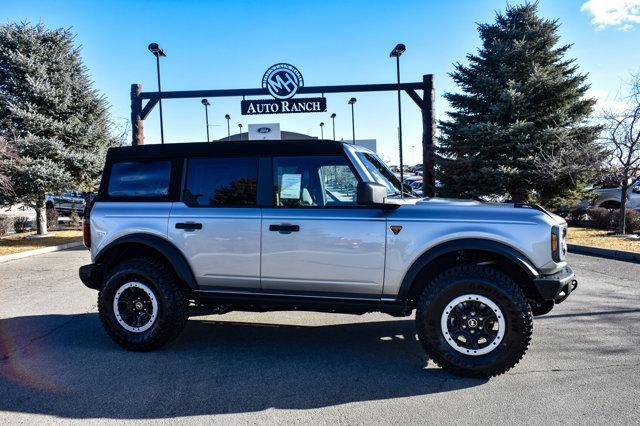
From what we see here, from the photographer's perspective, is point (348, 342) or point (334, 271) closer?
point (334, 271)

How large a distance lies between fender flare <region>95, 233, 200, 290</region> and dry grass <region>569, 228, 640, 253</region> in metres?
9.64

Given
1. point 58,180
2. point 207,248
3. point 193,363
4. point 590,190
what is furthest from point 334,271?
point 590,190

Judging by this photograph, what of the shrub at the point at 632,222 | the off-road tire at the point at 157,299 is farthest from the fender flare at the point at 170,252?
the shrub at the point at 632,222

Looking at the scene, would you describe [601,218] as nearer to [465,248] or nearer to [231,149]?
[465,248]

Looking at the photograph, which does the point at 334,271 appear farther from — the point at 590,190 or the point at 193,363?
the point at 590,190

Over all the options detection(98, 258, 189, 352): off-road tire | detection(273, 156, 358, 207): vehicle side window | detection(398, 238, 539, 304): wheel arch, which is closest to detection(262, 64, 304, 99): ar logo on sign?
detection(273, 156, 358, 207): vehicle side window

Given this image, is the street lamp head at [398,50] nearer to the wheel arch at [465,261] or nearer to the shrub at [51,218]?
the wheel arch at [465,261]

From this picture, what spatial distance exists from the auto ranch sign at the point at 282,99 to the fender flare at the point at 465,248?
9923mm

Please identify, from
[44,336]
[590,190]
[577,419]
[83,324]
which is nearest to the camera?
[577,419]

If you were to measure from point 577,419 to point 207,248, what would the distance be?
330 cm

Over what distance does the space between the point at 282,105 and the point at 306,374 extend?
1036cm

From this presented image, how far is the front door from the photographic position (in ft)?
13.6

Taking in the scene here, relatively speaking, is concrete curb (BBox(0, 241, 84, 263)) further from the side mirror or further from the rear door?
the side mirror

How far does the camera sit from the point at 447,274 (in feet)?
13.3
